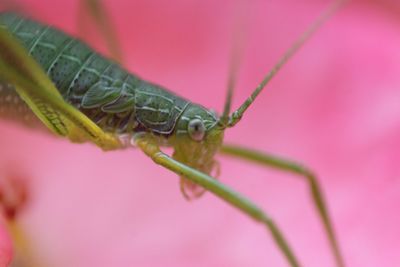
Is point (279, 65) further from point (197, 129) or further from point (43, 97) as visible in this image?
point (43, 97)

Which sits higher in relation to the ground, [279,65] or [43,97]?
[279,65]

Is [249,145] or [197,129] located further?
[249,145]

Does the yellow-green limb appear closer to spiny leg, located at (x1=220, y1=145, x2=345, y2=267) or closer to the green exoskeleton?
the green exoskeleton

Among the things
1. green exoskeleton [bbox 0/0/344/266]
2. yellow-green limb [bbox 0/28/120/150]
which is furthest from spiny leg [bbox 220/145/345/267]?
yellow-green limb [bbox 0/28/120/150]

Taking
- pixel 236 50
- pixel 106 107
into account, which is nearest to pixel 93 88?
pixel 106 107

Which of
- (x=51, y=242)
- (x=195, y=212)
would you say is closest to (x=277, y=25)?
(x=195, y=212)

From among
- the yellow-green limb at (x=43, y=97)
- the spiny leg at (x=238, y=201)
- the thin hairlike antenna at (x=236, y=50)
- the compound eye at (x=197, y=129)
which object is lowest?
the yellow-green limb at (x=43, y=97)

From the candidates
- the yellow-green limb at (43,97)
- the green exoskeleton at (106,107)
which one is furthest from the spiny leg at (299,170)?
the yellow-green limb at (43,97)

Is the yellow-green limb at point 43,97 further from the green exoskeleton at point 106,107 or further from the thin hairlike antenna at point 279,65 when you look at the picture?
the thin hairlike antenna at point 279,65
